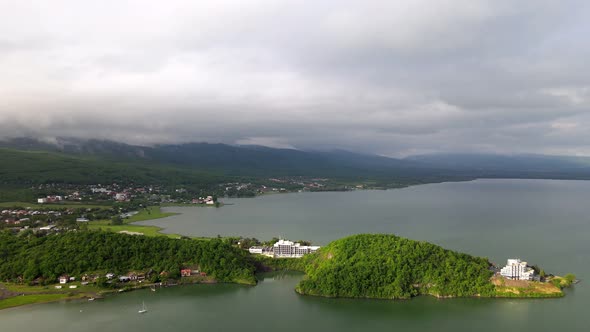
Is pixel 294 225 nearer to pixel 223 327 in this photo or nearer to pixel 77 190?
pixel 223 327

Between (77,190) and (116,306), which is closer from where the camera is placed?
(116,306)

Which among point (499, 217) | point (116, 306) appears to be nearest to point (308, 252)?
point (116, 306)

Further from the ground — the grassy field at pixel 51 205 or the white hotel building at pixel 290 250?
the grassy field at pixel 51 205

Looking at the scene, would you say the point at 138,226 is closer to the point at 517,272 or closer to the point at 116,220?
the point at 116,220

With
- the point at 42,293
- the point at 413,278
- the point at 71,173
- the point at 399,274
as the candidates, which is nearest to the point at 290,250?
the point at 399,274

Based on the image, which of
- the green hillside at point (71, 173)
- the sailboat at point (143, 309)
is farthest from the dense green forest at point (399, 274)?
the green hillside at point (71, 173)

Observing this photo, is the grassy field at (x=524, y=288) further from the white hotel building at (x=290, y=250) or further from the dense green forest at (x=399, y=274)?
the white hotel building at (x=290, y=250)
